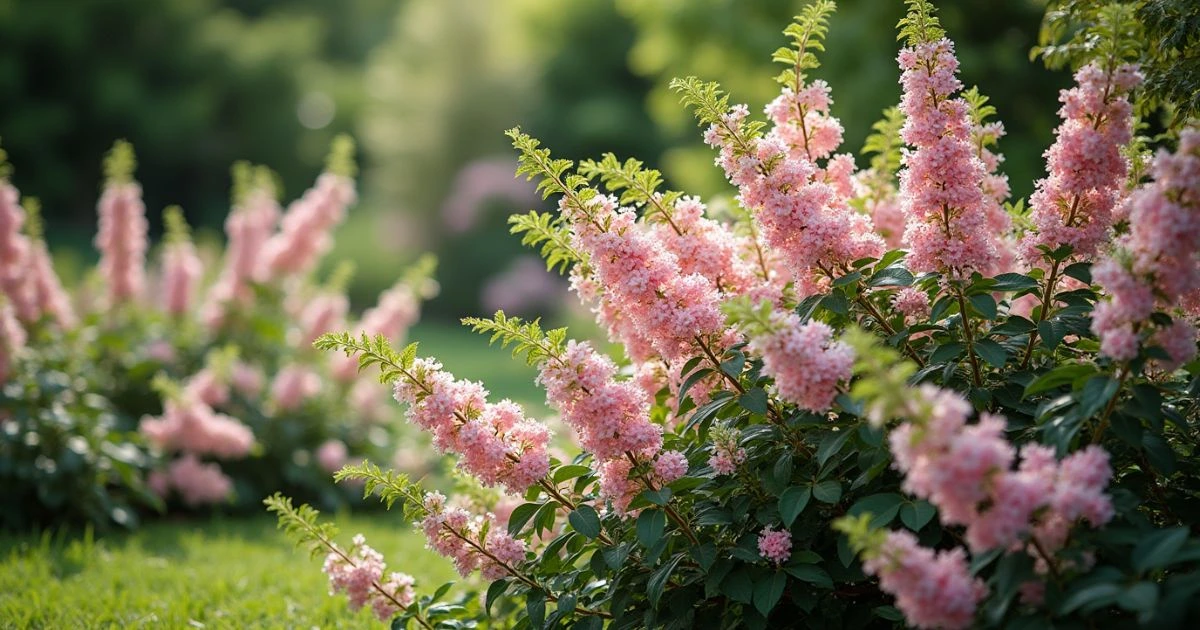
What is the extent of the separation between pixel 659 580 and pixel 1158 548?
3.24ft

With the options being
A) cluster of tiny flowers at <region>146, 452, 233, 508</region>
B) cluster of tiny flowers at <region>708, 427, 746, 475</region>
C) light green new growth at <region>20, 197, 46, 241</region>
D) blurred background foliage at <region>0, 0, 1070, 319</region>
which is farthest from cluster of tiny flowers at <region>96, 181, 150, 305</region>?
blurred background foliage at <region>0, 0, 1070, 319</region>

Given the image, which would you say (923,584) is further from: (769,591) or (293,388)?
(293,388)

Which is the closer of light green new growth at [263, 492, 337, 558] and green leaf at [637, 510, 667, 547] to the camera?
green leaf at [637, 510, 667, 547]

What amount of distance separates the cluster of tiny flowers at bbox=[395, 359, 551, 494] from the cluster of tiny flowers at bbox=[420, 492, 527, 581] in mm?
175

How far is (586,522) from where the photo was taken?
231 cm

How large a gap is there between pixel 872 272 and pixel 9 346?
415 cm

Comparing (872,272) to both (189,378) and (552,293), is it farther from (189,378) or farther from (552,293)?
(552,293)

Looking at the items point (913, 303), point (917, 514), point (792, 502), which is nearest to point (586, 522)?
point (792, 502)

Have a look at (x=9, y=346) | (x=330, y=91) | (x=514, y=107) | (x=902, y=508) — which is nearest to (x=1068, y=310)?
(x=902, y=508)

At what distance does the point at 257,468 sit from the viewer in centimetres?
612

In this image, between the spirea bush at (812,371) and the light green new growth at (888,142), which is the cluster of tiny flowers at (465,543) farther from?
the light green new growth at (888,142)

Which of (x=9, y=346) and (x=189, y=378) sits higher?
(x=189, y=378)

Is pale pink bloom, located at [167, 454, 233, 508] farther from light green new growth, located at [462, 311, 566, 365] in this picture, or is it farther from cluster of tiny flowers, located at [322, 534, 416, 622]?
light green new growth, located at [462, 311, 566, 365]

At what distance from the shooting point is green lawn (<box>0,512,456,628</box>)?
3561 mm
